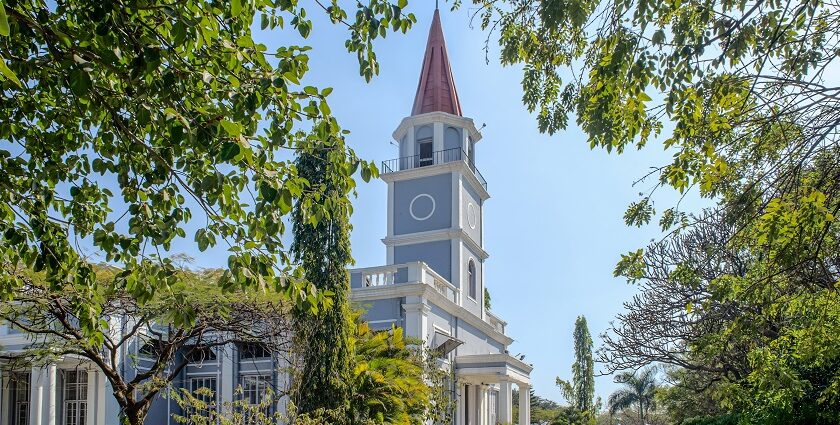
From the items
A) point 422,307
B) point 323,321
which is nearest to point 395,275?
point 422,307

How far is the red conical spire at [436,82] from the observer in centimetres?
2802

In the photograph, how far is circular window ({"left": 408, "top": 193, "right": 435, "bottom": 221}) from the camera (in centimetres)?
2600

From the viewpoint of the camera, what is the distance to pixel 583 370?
49719 millimetres

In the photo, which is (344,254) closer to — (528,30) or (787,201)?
(528,30)

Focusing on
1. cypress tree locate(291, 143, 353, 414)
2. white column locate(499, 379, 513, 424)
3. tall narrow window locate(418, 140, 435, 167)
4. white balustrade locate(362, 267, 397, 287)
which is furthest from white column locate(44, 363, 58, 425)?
white column locate(499, 379, 513, 424)

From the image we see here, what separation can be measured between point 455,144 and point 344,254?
13.1 meters

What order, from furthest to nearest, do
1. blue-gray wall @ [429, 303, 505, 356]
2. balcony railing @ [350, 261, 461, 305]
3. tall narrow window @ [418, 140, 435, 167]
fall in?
tall narrow window @ [418, 140, 435, 167] < blue-gray wall @ [429, 303, 505, 356] < balcony railing @ [350, 261, 461, 305]

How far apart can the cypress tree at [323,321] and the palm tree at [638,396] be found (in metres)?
36.3

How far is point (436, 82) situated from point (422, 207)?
5.12 meters

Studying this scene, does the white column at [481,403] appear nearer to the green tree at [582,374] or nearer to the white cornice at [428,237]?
the white cornice at [428,237]

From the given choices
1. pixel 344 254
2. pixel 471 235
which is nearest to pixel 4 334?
pixel 344 254

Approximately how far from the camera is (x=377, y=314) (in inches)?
866

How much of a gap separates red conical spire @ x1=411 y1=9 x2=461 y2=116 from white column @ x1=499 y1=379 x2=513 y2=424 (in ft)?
31.7

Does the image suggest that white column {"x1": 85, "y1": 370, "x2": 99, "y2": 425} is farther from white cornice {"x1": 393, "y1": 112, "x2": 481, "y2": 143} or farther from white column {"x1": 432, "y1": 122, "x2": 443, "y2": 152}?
white column {"x1": 432, "y1": 122, "x2": 443, "y2": 152}
